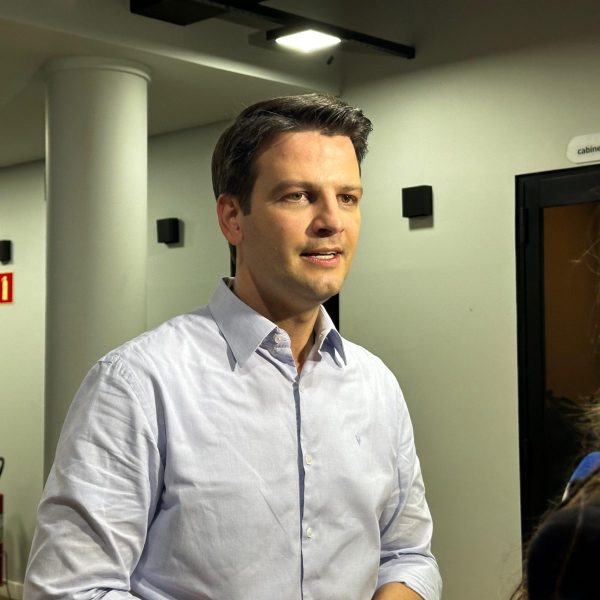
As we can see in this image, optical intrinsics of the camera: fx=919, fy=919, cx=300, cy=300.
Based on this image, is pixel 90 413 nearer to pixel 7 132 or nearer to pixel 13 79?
pixel 13 79

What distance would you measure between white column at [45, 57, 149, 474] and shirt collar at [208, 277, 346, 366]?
2.29 meters

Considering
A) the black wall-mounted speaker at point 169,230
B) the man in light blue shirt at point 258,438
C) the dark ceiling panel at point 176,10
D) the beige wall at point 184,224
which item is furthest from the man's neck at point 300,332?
the black wall-mounted speaker at point 169,230

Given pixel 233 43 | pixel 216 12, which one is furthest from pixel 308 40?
pixel 216 12

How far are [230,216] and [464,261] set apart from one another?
2566 millimetres

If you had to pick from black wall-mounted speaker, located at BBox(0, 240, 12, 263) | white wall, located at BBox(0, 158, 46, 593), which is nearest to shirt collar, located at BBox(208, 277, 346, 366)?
white wall, located at BBox(0, 158, 46, 593)

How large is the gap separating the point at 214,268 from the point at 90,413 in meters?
3.76

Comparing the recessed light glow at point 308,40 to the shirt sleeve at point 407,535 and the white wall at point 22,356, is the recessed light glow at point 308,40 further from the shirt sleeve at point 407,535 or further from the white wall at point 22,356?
the white wall at point 22,356

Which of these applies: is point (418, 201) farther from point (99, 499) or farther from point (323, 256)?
point (99, 499)

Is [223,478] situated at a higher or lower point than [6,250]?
lower

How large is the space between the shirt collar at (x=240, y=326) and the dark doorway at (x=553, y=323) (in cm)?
236

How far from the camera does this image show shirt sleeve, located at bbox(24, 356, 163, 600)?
4.29 ft

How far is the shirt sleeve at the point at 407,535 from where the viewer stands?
1.62m

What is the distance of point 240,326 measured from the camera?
1.56m

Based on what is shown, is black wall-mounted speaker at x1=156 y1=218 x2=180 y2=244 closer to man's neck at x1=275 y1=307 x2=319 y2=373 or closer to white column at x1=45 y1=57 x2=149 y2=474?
Result: white column at x1=45 y1=57 x2=149 y2=474
